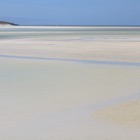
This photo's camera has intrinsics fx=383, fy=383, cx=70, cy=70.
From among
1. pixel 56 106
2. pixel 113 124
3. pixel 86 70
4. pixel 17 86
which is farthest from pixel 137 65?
pixel 113 124

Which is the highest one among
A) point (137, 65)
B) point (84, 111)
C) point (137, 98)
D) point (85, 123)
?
point (137, 65)

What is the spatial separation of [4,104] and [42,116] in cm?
95

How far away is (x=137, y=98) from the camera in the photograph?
6.25m

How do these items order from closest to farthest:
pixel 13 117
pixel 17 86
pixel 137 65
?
pixel 13 117, pixel 17 86, pixel 137 65

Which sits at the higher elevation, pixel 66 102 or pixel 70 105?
pixel 66 102

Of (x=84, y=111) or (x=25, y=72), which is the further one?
(x=25, y=72)

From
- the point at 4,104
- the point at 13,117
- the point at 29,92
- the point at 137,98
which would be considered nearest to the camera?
the point at 13,117

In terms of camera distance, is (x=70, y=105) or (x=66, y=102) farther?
(x=66, y=102)

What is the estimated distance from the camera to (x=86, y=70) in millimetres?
9852

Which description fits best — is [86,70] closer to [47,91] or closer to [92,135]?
→ [47,91]

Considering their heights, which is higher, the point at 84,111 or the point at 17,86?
the point at 17,86

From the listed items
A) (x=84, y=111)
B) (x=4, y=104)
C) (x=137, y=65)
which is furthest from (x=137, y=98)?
(x=137, y=65)

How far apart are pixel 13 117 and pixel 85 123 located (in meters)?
0.97

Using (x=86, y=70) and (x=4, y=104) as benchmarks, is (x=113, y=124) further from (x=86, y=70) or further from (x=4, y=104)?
(x=86, y=70)
